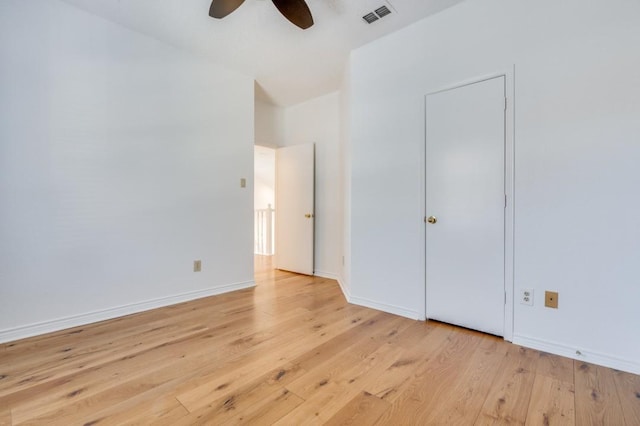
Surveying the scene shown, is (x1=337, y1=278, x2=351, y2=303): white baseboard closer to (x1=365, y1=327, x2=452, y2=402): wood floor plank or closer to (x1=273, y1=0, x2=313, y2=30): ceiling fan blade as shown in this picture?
(x1=365, y1=327, x2=452, y2=402): wood floor plank

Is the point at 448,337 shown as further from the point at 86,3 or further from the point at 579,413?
the point at 86,3

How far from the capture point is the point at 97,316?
8.11 feet

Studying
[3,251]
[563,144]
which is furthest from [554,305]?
[3,251]

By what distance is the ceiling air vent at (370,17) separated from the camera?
7.90 ft

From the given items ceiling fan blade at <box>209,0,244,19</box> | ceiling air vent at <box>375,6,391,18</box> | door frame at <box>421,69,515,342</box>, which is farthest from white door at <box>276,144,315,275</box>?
door frame at <box>421,69,515,342</box>

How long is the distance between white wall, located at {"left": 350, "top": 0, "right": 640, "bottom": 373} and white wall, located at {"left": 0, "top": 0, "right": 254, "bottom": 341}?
2.15 m

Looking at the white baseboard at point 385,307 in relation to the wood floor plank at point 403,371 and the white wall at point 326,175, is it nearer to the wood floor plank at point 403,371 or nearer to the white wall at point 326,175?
the wood floor plank at point 403,371

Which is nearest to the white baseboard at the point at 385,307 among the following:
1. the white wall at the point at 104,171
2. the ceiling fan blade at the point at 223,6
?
the white wall at the point at 104,171

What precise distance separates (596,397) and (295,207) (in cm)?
356

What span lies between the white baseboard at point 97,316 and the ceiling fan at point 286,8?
256 cm

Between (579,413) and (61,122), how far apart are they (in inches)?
150

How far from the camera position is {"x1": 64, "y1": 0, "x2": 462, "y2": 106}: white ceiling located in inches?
91.0

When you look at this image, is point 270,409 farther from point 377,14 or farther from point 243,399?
point 377,14

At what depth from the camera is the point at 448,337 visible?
2.17 meters
